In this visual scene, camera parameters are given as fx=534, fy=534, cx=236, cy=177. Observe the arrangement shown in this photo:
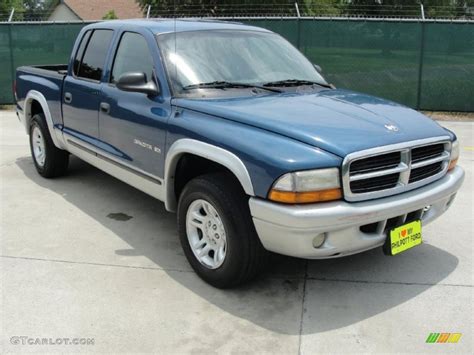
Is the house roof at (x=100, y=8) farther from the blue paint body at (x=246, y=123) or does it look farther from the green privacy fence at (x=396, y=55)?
the blue paint body at (x=246, y=123)

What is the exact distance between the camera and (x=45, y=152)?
6449 mm

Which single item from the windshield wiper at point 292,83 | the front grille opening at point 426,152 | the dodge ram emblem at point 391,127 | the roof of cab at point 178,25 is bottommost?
the front grille opening at point 426,152

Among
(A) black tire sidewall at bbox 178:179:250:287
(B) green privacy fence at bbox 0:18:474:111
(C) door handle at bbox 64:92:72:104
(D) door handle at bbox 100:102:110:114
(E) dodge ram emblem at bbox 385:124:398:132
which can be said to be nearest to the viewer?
(A) black tire sidewall at bbox 178:179:250:287

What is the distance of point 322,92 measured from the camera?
178 inches

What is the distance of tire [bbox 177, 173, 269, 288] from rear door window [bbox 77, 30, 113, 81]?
6.57ft

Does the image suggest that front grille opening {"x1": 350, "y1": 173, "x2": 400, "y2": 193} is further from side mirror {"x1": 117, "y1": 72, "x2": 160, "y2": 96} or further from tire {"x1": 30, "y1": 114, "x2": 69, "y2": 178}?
tire {"x1": 30, "y1": 114, "x2": 69, "y2": 178}

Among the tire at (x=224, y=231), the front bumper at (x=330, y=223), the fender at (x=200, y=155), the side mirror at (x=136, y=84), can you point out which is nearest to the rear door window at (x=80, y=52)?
the side mirror at (x=136, y=84)

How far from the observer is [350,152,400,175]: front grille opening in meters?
3.32

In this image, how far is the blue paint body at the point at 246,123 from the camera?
331cm

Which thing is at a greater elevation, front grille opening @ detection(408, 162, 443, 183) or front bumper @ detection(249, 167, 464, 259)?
front grille opening @ detection(408, 162, 443, 183)

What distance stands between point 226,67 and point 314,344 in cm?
237

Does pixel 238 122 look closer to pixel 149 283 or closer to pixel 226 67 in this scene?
pixel 226 67

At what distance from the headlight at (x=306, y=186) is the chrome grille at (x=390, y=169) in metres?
0.09

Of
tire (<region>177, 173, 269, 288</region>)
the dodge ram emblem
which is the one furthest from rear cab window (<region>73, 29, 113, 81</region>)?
the dodge ram emblem
